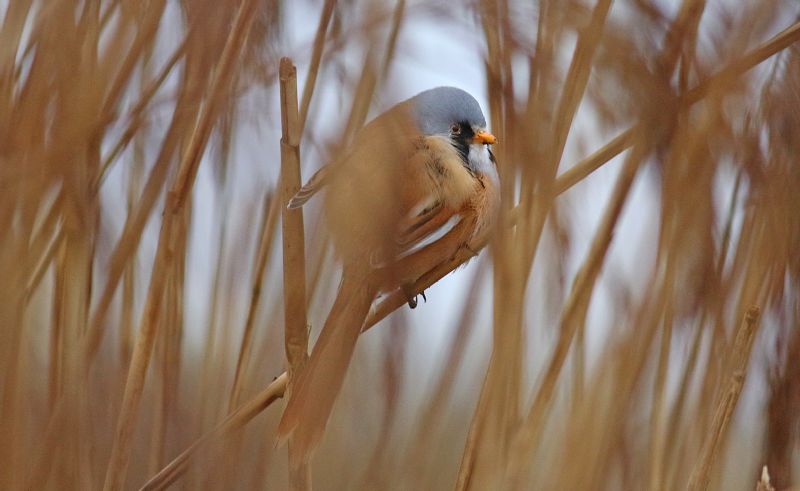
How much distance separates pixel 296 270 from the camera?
1306mm

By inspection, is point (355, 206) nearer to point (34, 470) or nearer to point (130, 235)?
point (130, 235)

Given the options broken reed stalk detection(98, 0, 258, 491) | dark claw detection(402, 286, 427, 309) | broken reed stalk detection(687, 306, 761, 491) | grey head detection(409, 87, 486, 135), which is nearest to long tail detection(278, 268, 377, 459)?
dark claw detection(402, 286, 427, 309)

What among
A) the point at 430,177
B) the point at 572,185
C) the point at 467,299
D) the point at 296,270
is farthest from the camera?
the point at 430,177

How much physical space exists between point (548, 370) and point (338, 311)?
0.47m

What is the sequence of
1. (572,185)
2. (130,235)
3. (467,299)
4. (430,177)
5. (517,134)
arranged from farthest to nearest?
(430,177) < (467,299) < (572,185) < (130,235) < (517,134)

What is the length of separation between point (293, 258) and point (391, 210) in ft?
1.17

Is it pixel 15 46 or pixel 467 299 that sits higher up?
pixel 15 46

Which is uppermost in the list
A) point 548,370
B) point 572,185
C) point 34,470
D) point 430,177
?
point 430,177

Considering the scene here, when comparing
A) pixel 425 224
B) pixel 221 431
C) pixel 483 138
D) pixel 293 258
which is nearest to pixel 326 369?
pixel 221 431

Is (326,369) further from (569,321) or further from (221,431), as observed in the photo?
(569,321)

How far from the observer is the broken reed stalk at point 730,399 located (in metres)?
1.33

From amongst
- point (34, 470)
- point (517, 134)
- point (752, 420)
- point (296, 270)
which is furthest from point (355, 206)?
point (752, 420)

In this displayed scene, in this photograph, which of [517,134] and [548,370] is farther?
[548,370]

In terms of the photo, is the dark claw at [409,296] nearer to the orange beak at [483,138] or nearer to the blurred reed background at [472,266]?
the blurred reed background at [472,266]
